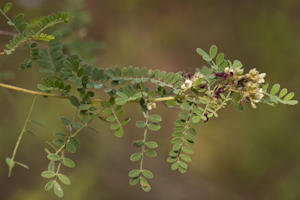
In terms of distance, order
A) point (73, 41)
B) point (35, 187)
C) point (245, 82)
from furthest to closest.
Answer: point (35, 187) → point (73, 41) → point (245, 82)

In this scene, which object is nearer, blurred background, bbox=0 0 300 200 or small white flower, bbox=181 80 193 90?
small white flower, bbox=181 80 193 90

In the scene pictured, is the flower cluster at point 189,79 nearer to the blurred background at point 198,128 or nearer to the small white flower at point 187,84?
the small white flower at point 187,84

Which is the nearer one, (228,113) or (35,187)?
(35,187)

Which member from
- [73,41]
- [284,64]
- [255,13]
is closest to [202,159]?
[284,64]

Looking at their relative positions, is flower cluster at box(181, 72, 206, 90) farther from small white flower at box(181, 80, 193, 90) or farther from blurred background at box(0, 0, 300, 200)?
blurred background at box(0, 0, 300, 200)

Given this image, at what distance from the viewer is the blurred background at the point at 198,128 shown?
4.32 feet

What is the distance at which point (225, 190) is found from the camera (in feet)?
4.74

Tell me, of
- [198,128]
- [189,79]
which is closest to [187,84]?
[189,79]

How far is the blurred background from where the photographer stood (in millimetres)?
1316

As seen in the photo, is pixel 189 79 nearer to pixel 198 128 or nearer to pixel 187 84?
pixel 187 84

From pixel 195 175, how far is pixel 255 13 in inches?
35.4

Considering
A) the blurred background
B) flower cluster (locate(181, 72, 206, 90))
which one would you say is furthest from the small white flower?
the blurred background

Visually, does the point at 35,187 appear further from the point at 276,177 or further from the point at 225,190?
the point at 276,177

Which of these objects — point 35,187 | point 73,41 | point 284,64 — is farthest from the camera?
point 284,64
